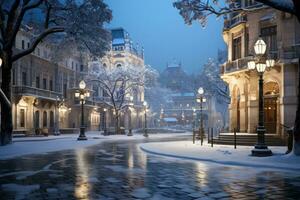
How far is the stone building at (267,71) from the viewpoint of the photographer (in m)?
27.7

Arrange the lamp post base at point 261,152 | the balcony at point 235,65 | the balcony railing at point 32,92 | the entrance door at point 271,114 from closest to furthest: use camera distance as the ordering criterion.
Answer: the lamp post base at point 261,152 → the entrance door at point 271,114 → the balcony at point 235,65 → the balcony railing at point 32,92

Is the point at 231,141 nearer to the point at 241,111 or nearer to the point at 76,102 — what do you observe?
the point at 241,111

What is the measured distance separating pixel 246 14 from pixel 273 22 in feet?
9.10

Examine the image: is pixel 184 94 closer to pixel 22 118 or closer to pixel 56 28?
pixel 22 118

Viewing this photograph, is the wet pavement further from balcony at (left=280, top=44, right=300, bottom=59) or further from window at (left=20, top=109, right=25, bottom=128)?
window at (left=20, top=109, right=25, bottom=128)

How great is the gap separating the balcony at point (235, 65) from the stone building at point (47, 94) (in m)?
12.1

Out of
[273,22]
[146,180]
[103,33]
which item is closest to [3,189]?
[146,180]

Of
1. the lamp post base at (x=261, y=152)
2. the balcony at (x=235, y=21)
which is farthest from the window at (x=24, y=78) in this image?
the lamp post base at (x=261, y=152)

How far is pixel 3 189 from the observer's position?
1038 centimetres

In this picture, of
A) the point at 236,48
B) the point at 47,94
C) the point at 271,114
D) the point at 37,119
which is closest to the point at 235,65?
the point at 236,48

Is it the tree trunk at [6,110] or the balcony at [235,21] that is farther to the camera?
the balcony at [235,21]

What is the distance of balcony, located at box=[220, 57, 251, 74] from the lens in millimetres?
31020

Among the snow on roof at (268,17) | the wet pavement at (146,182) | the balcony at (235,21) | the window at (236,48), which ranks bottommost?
the wet pavement at (146,182)

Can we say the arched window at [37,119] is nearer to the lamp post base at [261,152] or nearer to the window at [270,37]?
the window at [270,37]
